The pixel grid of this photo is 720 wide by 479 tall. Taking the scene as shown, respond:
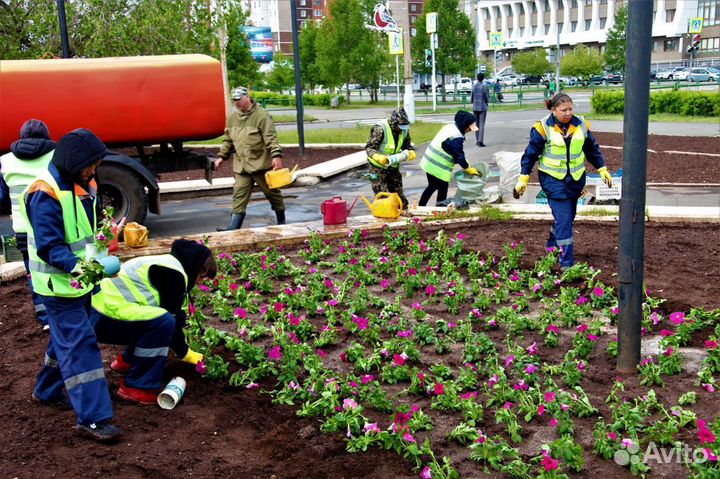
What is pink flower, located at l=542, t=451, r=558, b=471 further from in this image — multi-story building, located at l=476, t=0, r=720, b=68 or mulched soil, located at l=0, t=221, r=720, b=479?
multi-story building, located at l=476, t=0, r=720, b=68

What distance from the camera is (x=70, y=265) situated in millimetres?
4473

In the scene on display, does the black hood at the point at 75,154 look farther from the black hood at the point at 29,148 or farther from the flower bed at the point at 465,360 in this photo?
the flower bed at the point at 465,360

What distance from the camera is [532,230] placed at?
9445 mm

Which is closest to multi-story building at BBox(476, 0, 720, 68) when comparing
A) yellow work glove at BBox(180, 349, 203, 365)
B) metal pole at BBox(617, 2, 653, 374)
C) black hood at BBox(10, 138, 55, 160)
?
metal pole at BBox(617, 2, 653, 374)

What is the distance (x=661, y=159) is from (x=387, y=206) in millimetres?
8512

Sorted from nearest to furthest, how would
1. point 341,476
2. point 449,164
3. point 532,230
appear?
1. point 341,476
2. point 532,230
3. point 449,164

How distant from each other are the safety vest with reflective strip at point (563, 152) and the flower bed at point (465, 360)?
0.86 metres

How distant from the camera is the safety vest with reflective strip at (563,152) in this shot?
763 cm

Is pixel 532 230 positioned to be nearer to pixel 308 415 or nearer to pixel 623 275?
pixel 623 275

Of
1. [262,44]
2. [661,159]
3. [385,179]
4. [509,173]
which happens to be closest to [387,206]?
[385,179]

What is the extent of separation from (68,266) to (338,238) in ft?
17.7

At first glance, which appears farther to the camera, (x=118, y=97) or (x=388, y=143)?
(x=118, y=97)

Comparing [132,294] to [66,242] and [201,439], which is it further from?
[201,439]

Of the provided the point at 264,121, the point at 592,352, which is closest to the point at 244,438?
the point at 592,352
